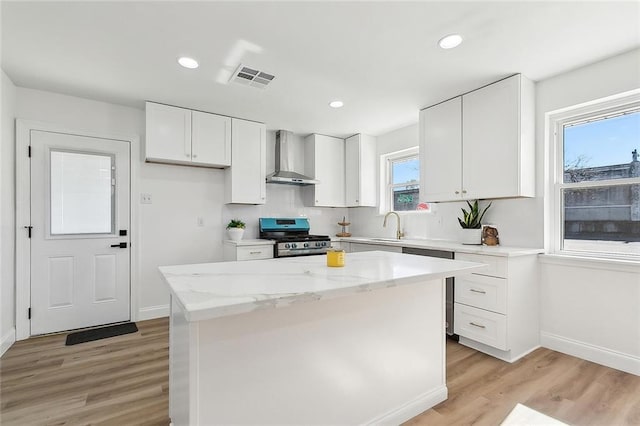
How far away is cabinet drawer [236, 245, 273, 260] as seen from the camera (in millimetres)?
3584

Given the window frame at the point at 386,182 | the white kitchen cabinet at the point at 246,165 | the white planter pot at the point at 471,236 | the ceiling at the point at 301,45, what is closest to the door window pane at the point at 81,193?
the ceiling at the point at 301,45

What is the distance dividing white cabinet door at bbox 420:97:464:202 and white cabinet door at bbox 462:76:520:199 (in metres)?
0.08

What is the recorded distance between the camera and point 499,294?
2545 mm

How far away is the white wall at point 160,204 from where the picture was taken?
10.3ft

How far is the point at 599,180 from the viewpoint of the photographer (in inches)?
101

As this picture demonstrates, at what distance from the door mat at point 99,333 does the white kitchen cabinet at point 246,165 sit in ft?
5.72

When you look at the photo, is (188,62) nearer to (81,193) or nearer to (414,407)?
(81,193)

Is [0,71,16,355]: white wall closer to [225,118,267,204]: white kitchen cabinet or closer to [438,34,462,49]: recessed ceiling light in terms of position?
[225,118,267,204]: white kitchen cabinet

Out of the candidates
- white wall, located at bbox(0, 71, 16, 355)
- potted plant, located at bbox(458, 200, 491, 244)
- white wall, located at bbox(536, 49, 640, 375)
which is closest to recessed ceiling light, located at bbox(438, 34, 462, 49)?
white wall, located at bbox(536, 49, 640, 375)

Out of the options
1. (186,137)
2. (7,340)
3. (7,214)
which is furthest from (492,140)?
(7,340)

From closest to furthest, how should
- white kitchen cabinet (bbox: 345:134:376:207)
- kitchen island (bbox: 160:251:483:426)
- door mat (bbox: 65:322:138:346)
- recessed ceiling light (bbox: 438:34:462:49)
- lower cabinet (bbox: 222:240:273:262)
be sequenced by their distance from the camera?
kitchen island (bbox: 160:251:483:426)
recessed ceiling light (bbox: 438:34:462:49)
door mat (bbox: 65:322:138:346)
lower cabinet (bbox: 222:240:273:262)
white kitchen cabinet (bbox: 345:134:376:207)

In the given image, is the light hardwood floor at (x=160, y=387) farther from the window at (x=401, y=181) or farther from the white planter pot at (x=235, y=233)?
the window at (x=401, y=181)

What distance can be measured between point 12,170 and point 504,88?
461cm

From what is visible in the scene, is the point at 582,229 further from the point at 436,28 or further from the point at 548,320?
the point at 436,28
